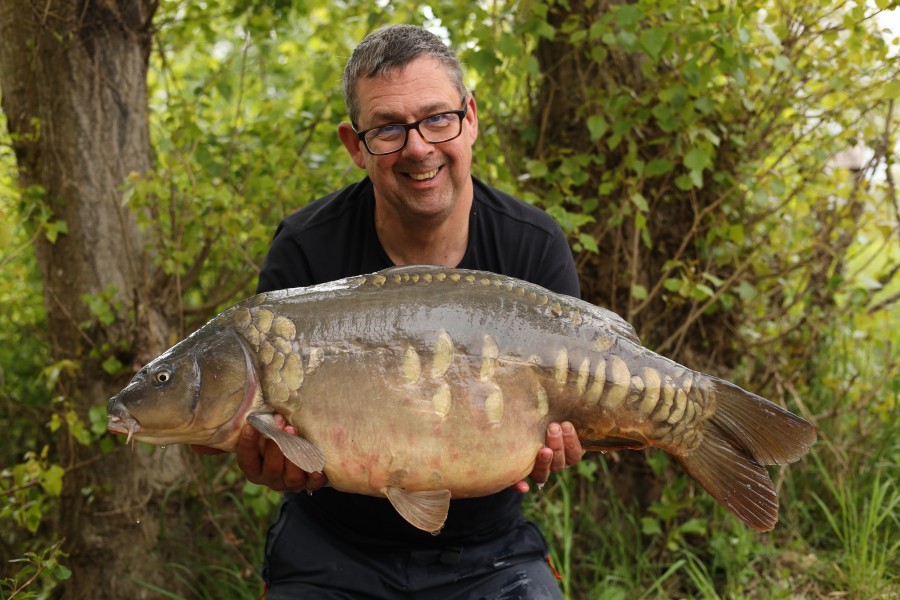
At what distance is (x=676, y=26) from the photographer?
288 cm

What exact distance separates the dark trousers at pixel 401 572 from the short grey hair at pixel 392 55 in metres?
0.99

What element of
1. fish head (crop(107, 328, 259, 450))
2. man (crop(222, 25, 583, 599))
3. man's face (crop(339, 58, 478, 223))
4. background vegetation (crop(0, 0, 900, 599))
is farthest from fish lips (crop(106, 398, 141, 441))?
background vegetation (crop(0, 0, 900, 599))

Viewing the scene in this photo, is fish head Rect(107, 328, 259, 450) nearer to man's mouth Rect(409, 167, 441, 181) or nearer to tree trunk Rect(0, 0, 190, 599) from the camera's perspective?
man's mouth Rect(409, 167, 441, 181)

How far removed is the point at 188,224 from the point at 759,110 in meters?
2.03

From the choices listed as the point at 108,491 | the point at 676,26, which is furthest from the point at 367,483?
the point at 676,26

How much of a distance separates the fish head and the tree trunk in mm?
1345

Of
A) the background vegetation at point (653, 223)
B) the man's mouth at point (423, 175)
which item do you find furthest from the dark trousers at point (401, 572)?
the man's mouth at point (423, 175)

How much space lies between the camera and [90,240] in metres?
3.05

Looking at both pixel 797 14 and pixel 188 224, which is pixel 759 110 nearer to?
pixel 797 14

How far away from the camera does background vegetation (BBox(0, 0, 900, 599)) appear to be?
2.97 meters

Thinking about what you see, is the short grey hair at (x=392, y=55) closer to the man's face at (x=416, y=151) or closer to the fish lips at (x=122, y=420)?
the man's face at (x=416, y=151)

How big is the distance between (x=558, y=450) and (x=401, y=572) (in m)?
0.53

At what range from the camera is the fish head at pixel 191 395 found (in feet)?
5.57

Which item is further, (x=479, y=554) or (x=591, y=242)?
(x=591, y=242)
